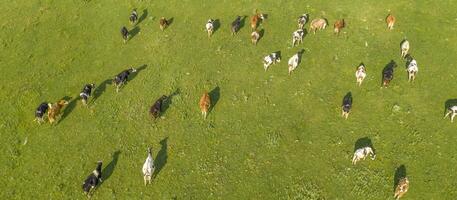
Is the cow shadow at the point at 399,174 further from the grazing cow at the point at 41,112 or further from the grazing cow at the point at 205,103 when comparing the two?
the grazing cow at the point at 41,112

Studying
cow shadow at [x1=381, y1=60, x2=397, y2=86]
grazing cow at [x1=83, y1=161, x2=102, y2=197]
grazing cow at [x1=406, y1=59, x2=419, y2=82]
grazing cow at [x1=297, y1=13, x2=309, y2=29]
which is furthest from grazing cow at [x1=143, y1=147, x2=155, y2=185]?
grazing cow at [x1=406, y1=59, x2=419, y2=82]

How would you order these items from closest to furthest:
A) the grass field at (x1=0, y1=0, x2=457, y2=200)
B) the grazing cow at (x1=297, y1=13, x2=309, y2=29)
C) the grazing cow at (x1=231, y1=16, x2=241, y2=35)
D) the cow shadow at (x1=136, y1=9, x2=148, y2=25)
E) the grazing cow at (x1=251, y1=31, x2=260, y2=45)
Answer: the grass field at (x1=0, y1=0, x2=457, y2=200), the grazing cow at (x1=251, y1=31, x2=260, y2=45), the grazing cow at (x1=231, y1=16, x2=241, y2=35), the grazing cow at (x1=297, y1=13, x2=309, y2=29), the cow shadow at (x1=136, y1=9, x2=148, y2=25)

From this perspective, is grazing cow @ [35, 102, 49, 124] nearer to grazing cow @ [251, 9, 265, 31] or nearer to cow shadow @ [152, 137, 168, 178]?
cow shadow @ [152, 137, 168, 178]

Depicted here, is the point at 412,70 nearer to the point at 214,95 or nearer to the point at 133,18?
the point at 214,95

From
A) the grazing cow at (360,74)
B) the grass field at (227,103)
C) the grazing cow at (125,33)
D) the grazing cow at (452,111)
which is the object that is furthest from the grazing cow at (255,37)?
the grazing cow at (452,111)

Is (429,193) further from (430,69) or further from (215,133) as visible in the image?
(215,133)

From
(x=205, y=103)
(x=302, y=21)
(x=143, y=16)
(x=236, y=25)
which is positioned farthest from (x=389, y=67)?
(x=143, y=16)

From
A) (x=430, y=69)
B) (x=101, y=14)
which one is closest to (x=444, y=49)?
(x=430, y=69)
